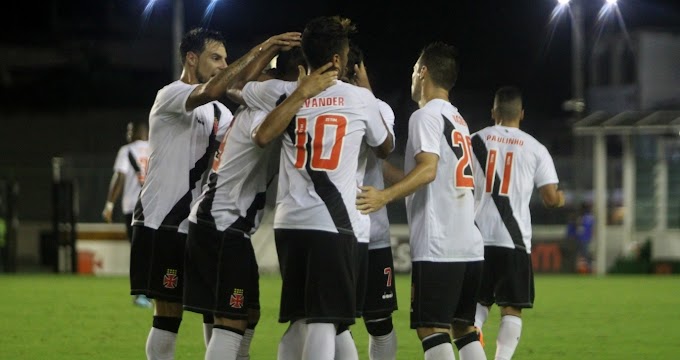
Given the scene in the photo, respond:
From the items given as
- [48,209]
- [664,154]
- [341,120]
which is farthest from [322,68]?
[48,209]

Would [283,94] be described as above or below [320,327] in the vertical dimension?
above

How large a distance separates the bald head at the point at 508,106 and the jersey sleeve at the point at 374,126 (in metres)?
2.54

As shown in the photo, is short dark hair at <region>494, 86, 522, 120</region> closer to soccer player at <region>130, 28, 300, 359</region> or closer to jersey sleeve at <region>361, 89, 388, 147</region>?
soccer player at <region>130, 28, 300, 359</region>

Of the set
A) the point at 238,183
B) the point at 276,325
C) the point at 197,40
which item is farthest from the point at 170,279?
the point at 276,325

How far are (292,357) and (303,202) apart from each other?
3.08ft

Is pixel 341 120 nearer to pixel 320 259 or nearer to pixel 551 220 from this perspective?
pixel 320 259

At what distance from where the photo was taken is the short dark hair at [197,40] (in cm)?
809

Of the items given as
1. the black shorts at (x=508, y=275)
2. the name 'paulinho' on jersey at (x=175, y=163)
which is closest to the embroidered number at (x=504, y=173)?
the black shorts at (x=508, y=275)

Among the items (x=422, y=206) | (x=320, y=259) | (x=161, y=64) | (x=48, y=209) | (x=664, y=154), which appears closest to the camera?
(x=320, y=259)

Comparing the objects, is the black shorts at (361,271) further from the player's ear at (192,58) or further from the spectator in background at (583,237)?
the spectator in background at (583,237)

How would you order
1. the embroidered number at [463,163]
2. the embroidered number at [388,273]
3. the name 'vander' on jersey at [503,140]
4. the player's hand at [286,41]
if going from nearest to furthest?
the player's hand at [286,41]
the embroidered number at [463,163]
the embroidered number at [388,273]
the name 'vander' on jersey at [503,140]

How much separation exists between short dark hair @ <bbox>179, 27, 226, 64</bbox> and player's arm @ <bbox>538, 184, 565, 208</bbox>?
8.68 feet

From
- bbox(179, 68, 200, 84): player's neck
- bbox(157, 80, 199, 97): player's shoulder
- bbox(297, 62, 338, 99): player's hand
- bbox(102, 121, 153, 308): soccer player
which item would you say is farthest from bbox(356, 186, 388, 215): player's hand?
bbox(102, 121, 153, 308): soccer player

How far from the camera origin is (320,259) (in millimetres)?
6672
